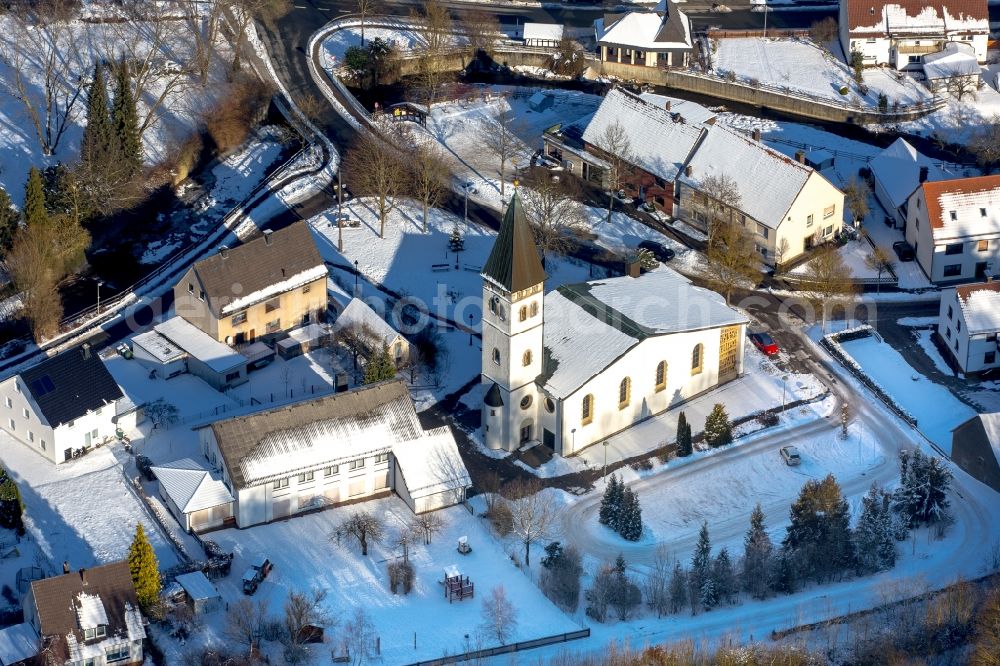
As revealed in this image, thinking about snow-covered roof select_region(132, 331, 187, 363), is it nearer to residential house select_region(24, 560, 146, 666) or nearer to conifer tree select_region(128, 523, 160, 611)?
conifer tree select_region(128, 523, 160, 611)

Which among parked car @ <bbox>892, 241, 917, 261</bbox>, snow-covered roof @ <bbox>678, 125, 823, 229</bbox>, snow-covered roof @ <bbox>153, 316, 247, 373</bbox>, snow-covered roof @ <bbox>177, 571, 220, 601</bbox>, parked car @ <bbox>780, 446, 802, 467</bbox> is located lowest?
snow-covered roof @ <bbox>177, 571, 220, 601</bbox>

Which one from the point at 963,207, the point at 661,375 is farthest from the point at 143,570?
the point at 963,207

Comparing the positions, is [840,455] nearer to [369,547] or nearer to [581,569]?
[581,569]

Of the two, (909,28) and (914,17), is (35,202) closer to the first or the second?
(909,28)

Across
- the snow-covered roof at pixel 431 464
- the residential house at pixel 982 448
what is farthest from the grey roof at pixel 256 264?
the residential house at pixel 982 448

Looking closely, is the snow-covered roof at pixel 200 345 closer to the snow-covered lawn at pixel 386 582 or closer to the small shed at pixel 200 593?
the snow-covered lawn at pixel 386 582

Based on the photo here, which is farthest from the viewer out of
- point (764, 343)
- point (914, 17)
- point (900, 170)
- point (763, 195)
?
point (914, 17)

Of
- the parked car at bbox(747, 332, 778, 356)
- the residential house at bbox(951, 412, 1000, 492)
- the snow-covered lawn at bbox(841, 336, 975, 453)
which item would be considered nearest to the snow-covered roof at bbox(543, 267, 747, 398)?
the parked car at bbox(747, 332, 778, 356)
